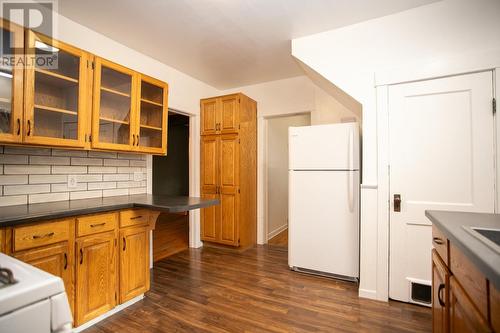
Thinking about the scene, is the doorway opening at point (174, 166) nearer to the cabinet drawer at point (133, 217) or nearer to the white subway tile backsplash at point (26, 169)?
the cabinet drawer at point (133, 217)

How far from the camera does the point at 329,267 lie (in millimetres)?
2557

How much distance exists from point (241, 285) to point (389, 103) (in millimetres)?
2268

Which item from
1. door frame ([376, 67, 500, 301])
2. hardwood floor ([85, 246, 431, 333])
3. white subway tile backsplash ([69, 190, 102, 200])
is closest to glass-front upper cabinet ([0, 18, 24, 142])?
white subway tile backsplash ([69, 190, 102, 200])

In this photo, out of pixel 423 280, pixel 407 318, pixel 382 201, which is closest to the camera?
pixel 407 318

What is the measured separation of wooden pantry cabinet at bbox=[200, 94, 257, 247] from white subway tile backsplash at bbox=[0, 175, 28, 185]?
2057 mm

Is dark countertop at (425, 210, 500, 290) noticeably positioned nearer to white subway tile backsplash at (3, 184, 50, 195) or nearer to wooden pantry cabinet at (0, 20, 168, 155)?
wooden pantry cabinet at (0, 20, 168, 155)

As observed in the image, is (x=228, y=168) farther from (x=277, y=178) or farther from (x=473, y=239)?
(x=473, y=239)

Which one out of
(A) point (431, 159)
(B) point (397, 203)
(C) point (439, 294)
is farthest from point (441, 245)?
(A) point (431, 159)

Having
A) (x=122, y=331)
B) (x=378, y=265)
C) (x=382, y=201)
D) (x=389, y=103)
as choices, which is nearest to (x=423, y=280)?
(x=378, y=265)

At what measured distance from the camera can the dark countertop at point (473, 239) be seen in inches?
26.0

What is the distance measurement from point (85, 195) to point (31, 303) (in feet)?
6.56

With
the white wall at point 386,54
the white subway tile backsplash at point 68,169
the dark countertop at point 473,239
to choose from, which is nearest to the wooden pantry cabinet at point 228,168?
the white wall at point 386,54

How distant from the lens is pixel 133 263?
6.69 ft

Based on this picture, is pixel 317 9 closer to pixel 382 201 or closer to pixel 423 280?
pixel 382 201
